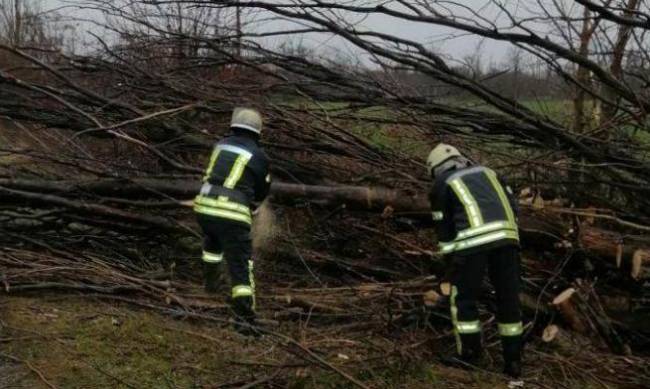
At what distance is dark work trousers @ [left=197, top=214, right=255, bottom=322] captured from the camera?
14.6 ft

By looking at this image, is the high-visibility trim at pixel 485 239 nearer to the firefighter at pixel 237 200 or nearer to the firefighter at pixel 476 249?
the firefighter at pixel 476 249

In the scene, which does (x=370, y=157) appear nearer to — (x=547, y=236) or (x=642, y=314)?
(x=547, y=236)

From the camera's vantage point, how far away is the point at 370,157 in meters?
5.91

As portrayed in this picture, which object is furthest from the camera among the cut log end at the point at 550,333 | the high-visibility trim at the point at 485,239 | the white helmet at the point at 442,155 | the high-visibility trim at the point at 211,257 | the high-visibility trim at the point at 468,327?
the high-visibility trim at the point at 211,257

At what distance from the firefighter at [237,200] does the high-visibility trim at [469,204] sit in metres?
1.45

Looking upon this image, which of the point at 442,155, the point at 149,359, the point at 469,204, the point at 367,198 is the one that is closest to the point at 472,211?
the point at 469,204

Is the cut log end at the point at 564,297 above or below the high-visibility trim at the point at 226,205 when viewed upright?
below

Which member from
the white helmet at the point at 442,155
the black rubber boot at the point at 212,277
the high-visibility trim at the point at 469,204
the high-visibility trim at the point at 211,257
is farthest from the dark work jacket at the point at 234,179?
the high-visibility trim at the point at 469,204

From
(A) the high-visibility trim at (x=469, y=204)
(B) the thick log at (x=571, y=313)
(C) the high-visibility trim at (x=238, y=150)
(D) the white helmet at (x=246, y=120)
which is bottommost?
(B) the thick log at (x=571, y=313)

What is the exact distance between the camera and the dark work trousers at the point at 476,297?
13.1 ft

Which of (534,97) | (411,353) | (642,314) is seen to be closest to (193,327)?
(411,353)

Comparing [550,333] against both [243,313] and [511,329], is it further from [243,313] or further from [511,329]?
[243,313]

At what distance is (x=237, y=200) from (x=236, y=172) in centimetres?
20

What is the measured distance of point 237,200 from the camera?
4516 mm
